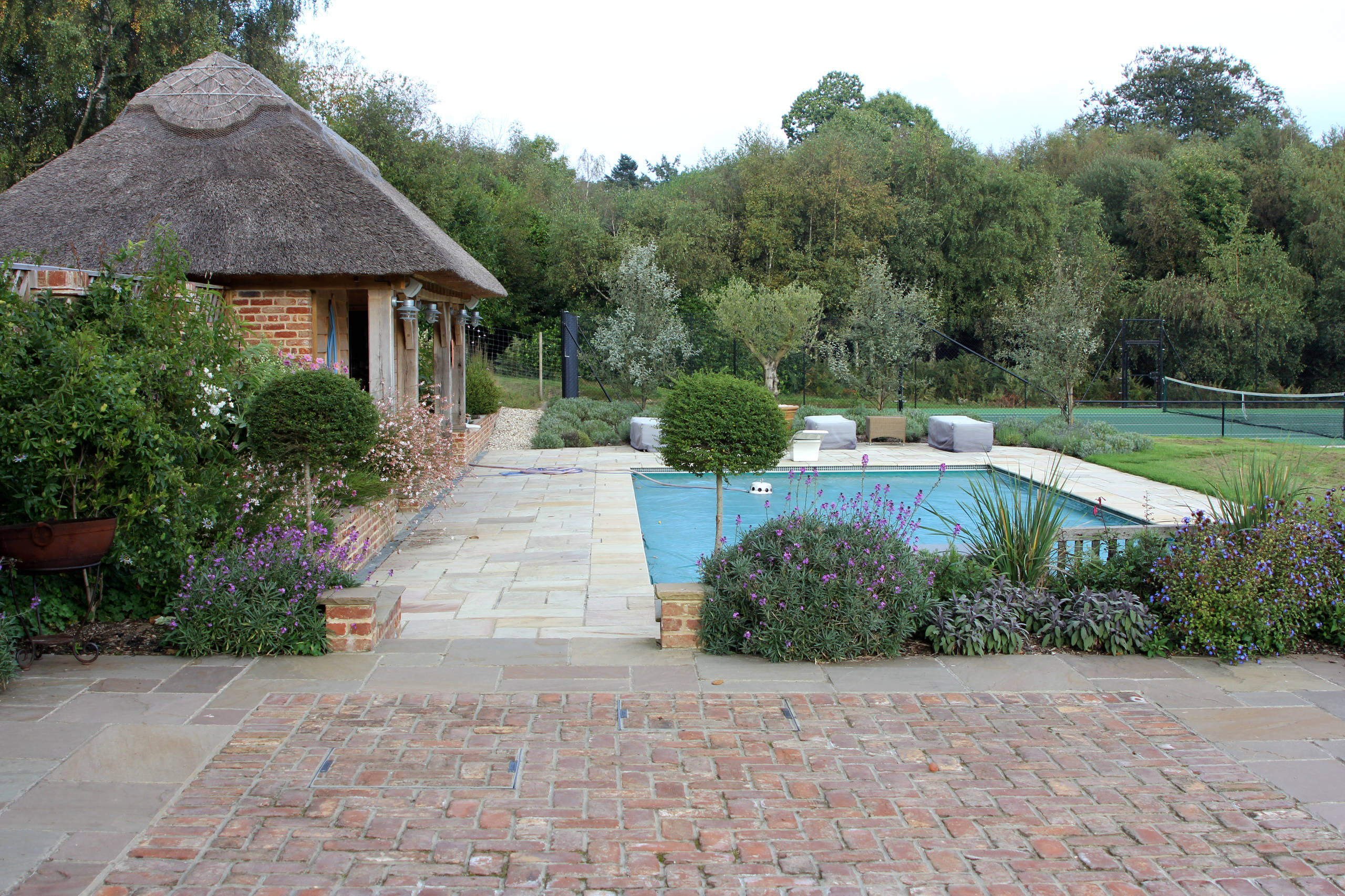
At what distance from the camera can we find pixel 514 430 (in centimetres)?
1560

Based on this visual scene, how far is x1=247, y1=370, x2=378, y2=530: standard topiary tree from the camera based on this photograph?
5566 millimetres

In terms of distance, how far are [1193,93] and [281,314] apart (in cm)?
4026

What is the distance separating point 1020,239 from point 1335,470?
1536 centimetres

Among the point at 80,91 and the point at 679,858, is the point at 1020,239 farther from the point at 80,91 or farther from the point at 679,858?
the point at 679,858

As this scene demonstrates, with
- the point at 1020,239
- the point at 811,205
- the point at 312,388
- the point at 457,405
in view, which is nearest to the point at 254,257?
the point at 312,388

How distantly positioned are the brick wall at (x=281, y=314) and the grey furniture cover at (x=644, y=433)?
5637 millimetres

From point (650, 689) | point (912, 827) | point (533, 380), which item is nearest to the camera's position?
point (912, 827)

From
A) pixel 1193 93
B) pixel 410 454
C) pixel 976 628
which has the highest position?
pixel 1193 93

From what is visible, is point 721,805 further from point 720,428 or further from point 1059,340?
point 1059,340

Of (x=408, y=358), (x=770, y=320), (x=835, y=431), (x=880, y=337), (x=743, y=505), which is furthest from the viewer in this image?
(x=770, y=320)

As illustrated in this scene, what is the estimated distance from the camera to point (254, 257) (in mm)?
8078

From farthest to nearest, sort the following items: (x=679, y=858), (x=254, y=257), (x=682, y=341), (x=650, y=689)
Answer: (x=682, y=341) < (x=254, y=257) < (x=650, y=689) < (x=679, y=858)

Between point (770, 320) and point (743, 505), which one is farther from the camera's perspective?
point (770, 320)

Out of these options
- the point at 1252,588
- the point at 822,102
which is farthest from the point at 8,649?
the point at 822,102
